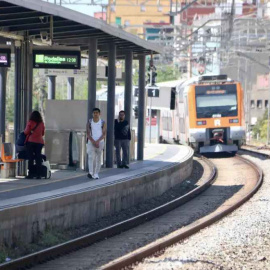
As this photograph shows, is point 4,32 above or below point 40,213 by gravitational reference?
above

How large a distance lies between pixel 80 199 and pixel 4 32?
4.67 m

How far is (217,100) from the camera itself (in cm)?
3841

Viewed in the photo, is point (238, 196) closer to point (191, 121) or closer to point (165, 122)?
point (191, 121)

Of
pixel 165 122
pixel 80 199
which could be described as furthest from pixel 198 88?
pixel 80 199

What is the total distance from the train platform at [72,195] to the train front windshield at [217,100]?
13402 mm

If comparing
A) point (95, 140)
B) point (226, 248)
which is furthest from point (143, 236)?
point (95, 140)

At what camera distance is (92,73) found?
21516 millimetres

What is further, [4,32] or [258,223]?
[4,32]

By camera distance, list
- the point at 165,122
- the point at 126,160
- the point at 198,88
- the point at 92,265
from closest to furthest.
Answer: the point at 92,265 → the point at 126,160 → the point at 198,88 → the point at 165,122

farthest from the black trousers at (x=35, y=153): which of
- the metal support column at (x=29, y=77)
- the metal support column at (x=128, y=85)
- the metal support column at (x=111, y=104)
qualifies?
the metal support column at (x=128, y=85)

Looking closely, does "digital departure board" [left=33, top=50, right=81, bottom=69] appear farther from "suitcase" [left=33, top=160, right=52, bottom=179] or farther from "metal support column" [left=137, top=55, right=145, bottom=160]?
"metal support column" [left=137, top=55, right=145, bottom=160]

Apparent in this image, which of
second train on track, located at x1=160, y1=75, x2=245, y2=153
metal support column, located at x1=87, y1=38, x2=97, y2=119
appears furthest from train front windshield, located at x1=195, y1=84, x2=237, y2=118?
metal support column, located at x1=87, y1=38, x2=97, y2=119

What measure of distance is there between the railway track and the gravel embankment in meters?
0.19

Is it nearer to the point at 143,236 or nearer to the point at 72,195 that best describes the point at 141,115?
the point at 72,195
